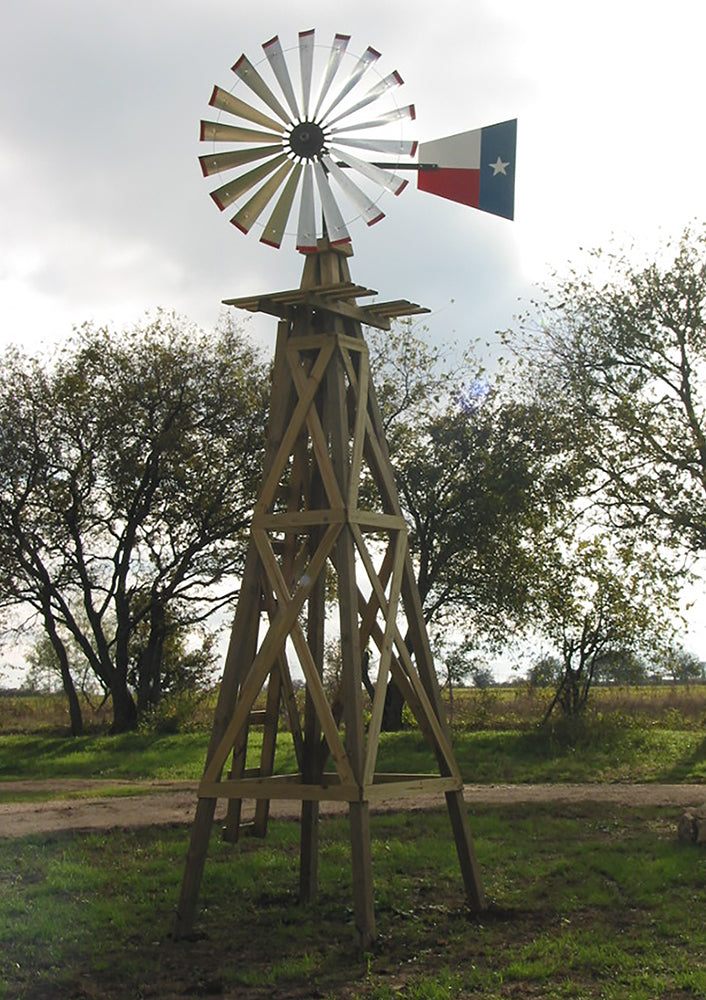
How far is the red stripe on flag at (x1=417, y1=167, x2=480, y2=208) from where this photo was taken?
31.1ft

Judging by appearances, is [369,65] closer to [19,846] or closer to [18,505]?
[19,846]

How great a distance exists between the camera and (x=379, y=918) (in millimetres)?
9109

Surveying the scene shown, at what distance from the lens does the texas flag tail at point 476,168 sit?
30.9ft

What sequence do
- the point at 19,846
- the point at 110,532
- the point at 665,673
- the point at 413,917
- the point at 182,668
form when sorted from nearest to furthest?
the point at 413,917, the point at 19,846, the point at 665,673, the point at 110,532, the point at 182,668

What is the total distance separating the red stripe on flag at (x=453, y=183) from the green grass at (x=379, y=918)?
605cm

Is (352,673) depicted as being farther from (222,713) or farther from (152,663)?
(152,663)

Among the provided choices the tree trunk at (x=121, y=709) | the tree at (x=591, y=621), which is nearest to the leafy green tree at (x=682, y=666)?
the tree at (x=591, y=621)

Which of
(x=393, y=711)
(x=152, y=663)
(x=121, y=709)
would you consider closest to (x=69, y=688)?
(x=121, y=709)

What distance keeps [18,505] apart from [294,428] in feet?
61.0

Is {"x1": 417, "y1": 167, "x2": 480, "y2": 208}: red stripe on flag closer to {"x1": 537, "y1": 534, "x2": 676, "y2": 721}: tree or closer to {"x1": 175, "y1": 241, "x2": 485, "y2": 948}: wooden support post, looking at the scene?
{"x1": 175, "y1": 241, "x2": 485, "y2": 948}: wooden support post

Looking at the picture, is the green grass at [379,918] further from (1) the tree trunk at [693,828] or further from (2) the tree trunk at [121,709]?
(2) the tree trunk at [121,709]

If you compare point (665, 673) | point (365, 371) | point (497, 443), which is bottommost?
point (665, 673)

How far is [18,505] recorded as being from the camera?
2630 cm

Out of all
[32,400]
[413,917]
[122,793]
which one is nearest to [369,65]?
[413,917]
